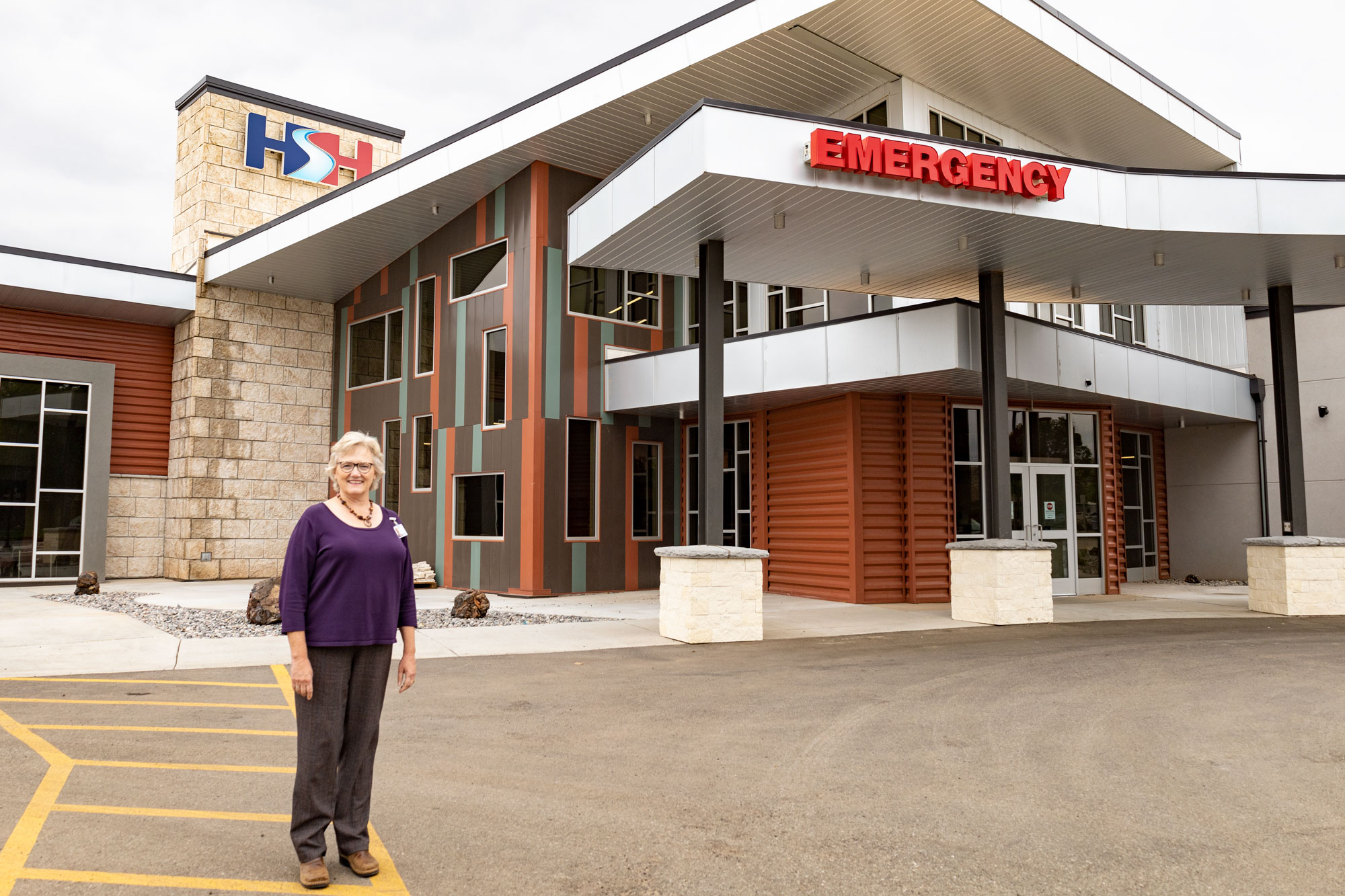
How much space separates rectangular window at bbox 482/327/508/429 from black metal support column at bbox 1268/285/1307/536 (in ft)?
42.3

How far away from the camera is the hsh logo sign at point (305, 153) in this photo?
75.9 ft

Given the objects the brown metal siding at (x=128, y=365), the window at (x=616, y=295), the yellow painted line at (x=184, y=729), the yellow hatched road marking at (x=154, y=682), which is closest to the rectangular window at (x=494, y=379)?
the window at (x=616, y=295)

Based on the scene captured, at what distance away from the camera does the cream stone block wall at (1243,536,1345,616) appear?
13531 millimetres

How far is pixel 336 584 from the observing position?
3699mm

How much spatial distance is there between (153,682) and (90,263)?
48.7ft

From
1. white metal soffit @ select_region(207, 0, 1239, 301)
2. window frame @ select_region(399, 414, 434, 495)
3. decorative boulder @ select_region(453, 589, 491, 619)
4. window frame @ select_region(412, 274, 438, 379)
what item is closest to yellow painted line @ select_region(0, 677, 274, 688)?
decorative boulder @ select_region(453, 589, 491, 619)

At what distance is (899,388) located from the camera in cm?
1475

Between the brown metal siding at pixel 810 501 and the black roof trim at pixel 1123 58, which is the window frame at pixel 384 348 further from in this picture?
the black roof trim at pixel 1123 58

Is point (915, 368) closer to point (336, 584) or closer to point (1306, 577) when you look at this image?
point (1306, 577)

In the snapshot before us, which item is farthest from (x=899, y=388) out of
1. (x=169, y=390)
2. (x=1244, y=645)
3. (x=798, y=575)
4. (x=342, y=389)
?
(x=169, y=390)

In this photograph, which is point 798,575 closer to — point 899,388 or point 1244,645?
point 899,388

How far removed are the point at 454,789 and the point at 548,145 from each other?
13.6 meters

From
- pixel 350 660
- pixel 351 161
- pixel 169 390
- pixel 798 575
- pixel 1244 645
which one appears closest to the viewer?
pixel 350 660

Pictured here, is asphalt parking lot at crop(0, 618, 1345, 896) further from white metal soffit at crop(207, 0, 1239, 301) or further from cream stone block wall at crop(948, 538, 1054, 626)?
white metal soffit at crop(207, 0, 1239, 301)
